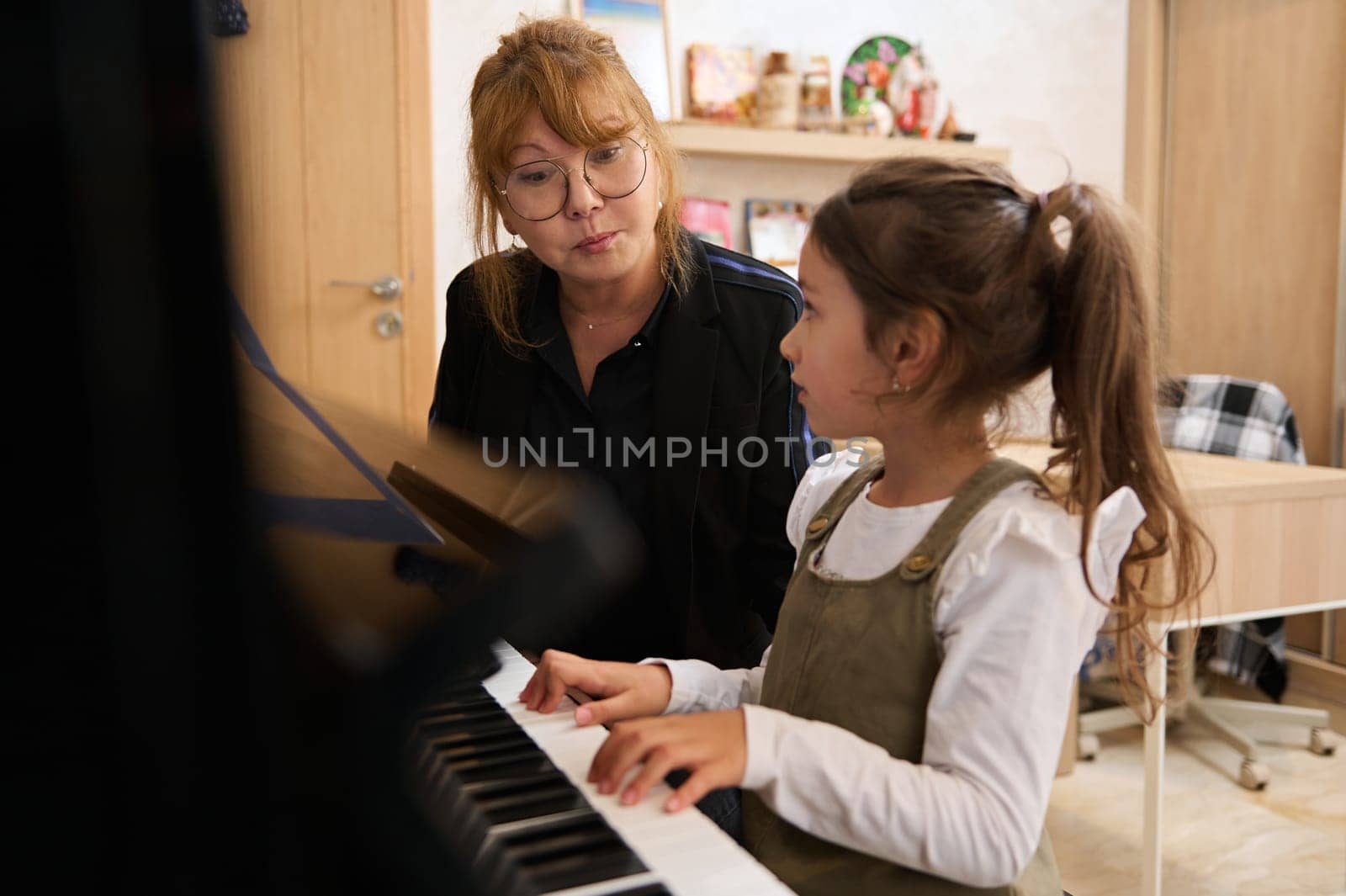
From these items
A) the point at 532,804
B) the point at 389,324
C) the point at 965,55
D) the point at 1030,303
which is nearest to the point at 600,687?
the point at 532,804

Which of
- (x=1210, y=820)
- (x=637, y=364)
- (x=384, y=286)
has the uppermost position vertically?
(x=384, y=286)

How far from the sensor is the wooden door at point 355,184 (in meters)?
3.06

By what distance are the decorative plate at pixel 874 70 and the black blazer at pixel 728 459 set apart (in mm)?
2298

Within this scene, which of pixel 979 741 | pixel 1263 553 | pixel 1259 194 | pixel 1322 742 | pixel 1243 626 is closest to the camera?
pixel 979 741

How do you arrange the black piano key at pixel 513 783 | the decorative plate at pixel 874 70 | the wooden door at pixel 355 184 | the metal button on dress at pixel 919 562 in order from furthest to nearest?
1. the decorative plate at pixel 874 70
2. the wooden door at pixel 355 184
3. the metal button on dress at pixel 919 562
4. the black piano key at pixel 513 783

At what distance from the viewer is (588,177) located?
4.64ft

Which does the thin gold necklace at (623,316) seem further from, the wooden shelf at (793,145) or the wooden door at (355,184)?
the wooden shelf at (793,145)

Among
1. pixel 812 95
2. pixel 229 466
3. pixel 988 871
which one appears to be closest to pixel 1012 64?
pixel 812 95

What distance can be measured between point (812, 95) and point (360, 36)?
1.34 meters

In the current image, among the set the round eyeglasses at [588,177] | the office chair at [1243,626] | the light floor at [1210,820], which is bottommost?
the light floor at [1210,820]

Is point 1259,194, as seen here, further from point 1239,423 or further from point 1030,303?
point 1030,303

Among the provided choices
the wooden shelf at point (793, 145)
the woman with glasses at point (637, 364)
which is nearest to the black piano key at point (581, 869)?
the woman with glasses at point (637, 364)

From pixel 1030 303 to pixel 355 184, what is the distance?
8.22 feet

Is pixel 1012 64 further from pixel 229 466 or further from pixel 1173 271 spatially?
pixel 229 466
